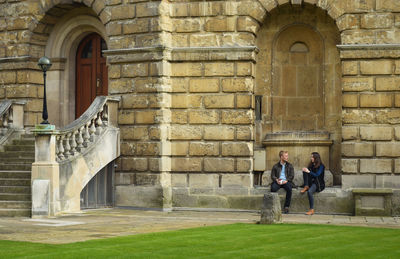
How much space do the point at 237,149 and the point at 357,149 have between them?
121 inches

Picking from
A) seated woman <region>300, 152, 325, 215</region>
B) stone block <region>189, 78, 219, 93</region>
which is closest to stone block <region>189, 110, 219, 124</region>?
stone block <region>189, 78, 219, 93</region>

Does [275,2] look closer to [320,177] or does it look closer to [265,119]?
[265,119]

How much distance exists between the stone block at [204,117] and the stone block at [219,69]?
1004 mm

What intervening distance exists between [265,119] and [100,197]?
493 cm

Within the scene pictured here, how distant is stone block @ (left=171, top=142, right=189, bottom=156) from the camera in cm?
2120

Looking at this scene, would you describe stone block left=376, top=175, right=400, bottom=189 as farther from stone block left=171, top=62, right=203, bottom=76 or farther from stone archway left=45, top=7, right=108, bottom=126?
stone archway left=45, top=7, right=108, bottom=126

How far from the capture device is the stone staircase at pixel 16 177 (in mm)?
19172

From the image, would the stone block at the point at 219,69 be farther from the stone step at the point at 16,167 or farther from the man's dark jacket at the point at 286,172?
the stone step at the point at 16,167

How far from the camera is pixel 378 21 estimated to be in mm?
20125

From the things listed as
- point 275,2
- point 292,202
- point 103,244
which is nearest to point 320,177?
point 292,202

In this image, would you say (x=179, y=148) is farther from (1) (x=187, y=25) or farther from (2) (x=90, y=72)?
(2) (x=90, y=72)

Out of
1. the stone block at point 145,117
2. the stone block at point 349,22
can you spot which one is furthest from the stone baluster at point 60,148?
the stone block at point 349,22

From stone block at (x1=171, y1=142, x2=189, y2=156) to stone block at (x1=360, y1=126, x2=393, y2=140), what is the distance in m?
4.59

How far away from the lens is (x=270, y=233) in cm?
1495
